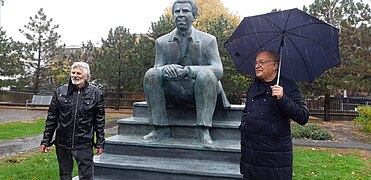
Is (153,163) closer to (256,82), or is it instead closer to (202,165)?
(202,165)

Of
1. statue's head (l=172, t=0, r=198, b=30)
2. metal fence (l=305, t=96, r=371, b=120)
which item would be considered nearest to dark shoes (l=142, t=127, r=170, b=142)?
statue's head (l=172, t=0, r=198, b=30)

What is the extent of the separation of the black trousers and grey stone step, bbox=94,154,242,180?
0.45 meters

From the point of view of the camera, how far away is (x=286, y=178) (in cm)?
239

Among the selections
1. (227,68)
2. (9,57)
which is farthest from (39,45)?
(227,68)

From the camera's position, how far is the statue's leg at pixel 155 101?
408 cm

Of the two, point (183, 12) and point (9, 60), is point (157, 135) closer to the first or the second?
point (183, 12)

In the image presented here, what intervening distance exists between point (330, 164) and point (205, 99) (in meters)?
3.88

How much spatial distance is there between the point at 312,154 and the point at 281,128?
230 inches

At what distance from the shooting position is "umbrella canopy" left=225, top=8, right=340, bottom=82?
100 inches

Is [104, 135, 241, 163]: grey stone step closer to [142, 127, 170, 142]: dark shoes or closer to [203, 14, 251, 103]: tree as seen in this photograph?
→ [142, 127, 170, 142]: dark shoes

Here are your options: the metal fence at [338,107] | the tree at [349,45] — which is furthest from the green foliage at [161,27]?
the metal fence at [338,107]

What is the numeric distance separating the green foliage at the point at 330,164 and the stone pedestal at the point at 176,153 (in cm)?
195

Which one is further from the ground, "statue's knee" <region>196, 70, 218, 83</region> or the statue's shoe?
"statue's knee" <region>196, 70, 218, 83</region>

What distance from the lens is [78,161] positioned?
10.9ft
